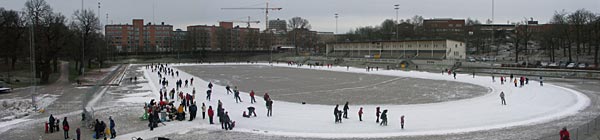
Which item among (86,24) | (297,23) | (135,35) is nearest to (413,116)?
(86,24)

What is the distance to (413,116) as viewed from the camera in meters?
22.8

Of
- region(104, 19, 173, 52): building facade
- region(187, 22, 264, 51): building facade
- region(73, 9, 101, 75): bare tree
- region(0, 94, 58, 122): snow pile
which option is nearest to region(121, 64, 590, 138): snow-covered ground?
region(0, 94, 58, 122): snow pile

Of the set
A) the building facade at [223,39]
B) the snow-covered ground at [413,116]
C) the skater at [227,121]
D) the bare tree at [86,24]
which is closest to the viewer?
the snow-covered ground at [413,116]

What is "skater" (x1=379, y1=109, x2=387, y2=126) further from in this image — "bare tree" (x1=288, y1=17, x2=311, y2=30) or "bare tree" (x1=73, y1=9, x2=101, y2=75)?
"bare tree" (x1=288, y1=17, x2=311, y2=30)

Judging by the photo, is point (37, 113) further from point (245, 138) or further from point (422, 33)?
point (422, 33)

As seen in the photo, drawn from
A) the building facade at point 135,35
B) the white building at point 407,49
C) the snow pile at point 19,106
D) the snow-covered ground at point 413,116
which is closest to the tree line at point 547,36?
the white building at point 407,49

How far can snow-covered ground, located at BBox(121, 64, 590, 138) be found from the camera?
19.2 meters

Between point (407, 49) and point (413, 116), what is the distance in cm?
6376

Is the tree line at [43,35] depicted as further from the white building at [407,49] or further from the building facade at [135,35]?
the building facade at [135,35]

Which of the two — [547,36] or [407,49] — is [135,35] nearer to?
[407,49]

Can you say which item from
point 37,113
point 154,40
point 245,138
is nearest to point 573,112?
point 245,138

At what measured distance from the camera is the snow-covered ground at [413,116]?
19250mm

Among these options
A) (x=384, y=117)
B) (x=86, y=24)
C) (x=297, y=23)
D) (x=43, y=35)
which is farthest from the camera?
(x=297, y=23)

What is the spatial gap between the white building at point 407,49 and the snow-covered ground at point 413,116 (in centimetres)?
4459
